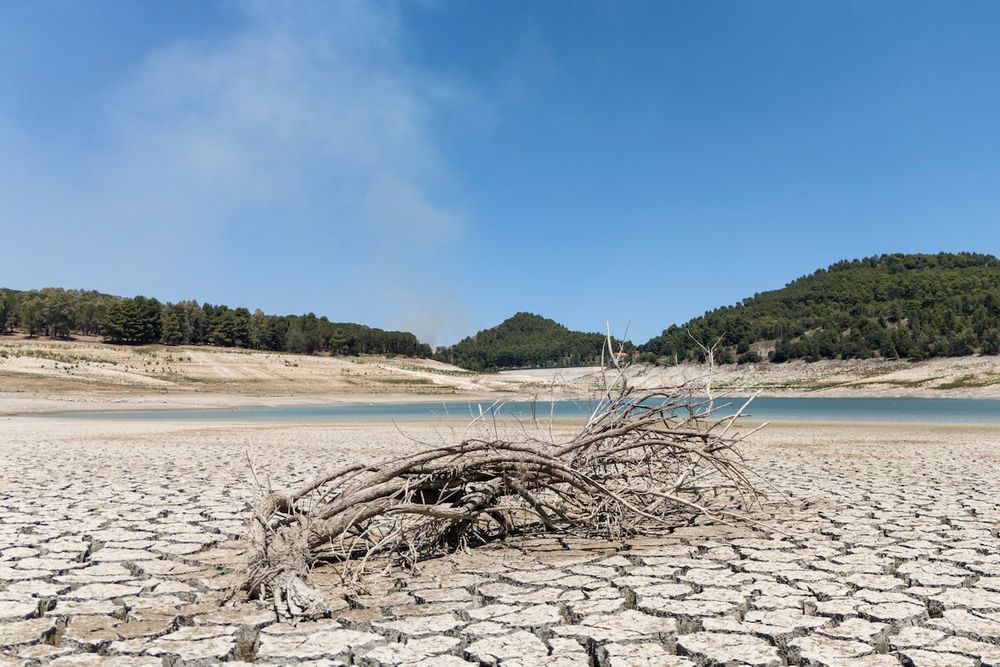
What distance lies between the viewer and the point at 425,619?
3514 mm

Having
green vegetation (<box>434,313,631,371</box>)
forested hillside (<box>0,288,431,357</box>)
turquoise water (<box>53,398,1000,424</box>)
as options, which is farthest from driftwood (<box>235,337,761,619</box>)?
green vegetation (<box>434,313,631,371</box>)

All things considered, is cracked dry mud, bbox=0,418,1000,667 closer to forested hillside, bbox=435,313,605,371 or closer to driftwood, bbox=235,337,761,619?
→ driftwood, bbox=235,337,761,619

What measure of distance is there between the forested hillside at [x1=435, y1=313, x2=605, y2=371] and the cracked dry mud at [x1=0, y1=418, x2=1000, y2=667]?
301 ft

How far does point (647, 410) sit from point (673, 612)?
7.81 feet

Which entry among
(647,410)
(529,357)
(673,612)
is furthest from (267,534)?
(529,357)

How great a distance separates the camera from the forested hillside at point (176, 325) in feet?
227

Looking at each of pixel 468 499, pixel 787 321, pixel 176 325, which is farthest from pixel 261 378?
pixel 787 321

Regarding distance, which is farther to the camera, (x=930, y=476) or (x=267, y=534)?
(x=930, y=476)

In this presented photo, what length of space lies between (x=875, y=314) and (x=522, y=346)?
68.8m

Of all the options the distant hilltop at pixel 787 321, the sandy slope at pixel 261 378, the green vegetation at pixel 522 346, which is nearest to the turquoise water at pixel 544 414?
the sandy slope at pixel 261 378

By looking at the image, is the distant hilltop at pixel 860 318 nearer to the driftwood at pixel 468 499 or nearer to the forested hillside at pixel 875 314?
the forested hillside at pixel 875 314

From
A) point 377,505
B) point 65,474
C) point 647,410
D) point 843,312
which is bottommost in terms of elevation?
point 65,474

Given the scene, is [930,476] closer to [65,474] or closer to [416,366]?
[65,474]

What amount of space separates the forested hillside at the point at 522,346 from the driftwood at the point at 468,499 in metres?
91.7
